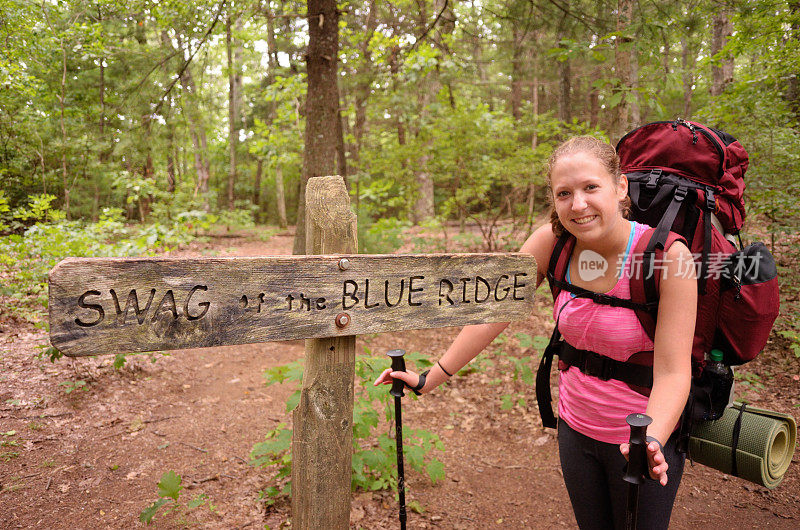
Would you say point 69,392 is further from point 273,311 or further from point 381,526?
point 273,311

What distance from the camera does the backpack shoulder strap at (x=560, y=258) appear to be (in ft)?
6.04

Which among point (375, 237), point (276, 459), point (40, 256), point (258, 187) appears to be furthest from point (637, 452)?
point (258, 187)

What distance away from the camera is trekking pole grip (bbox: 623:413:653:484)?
1.25 m

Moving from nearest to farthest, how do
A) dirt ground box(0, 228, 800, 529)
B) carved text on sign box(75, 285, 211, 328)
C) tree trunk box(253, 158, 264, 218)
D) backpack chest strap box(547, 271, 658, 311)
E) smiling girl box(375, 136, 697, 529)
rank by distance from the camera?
1. carved text on sign box(75, 285, 211, 328)
2. smiling girl box(375, 136, 697, 529)
3. backpack chest strap box(547, 271, 658, 311)
4. dirt ground box(0, 228, 800, 529)
5. tree trunk box(253, 158, 264, 218)

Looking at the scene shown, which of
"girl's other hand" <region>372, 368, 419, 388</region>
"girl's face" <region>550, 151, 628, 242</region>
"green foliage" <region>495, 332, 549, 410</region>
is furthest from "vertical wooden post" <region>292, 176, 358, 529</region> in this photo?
"green foliage" <region>495, 332, 549, 410</region>

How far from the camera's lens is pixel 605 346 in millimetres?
1672

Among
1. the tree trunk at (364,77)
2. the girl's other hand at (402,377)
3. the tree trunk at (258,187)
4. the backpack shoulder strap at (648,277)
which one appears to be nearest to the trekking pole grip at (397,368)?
the girl's other hand at (402,377)

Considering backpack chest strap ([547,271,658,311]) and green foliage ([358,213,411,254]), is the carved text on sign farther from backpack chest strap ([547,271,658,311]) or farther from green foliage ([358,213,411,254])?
green foliage ([358,213,411,254])

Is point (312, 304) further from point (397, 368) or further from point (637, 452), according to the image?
point (637, 452)

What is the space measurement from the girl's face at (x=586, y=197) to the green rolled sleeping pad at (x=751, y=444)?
2.95 feet

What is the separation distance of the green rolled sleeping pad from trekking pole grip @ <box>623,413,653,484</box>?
0.68 metres

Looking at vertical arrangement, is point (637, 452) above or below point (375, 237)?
below

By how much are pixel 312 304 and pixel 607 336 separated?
106 centimetres

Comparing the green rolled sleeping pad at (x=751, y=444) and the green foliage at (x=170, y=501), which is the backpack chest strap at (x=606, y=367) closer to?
the green rolled sleeping pad at (x=751, y=444)
